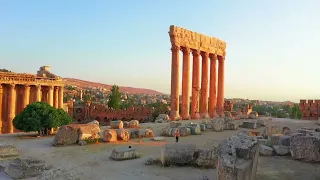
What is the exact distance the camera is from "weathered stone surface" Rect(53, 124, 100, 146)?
59.8 feet

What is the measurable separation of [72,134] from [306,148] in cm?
1316

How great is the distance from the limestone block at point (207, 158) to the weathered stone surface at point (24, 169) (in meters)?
6.31

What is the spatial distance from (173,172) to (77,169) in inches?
155

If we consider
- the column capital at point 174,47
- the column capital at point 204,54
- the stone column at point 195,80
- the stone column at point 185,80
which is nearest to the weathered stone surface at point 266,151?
the stone column at point 185,80

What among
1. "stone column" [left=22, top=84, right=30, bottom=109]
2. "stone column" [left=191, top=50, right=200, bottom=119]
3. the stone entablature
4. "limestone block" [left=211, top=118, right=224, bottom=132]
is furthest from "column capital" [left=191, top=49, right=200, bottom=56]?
"stone column" [left=22, top=84, right=30, bottom=109]

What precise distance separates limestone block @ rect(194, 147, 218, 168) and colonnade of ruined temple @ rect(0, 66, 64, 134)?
34.5 meters

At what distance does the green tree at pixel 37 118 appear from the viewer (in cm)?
2209

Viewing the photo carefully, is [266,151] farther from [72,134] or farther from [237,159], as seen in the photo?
[72,134]

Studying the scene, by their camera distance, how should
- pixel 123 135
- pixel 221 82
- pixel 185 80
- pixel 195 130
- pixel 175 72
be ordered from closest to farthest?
pixel 123 135
pixel 195 130
pixel 175 72
pixel 185 80
pixel 221 82

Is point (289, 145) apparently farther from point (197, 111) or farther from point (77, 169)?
point (197, 111)

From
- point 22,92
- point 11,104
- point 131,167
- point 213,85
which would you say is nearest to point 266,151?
point 131,167

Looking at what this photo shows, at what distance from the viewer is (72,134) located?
1847 cm

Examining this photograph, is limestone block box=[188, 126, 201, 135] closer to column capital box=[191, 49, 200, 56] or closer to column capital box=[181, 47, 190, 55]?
column capital box=[181, 47, 190, 55]

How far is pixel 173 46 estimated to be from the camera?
3281 centimetres
